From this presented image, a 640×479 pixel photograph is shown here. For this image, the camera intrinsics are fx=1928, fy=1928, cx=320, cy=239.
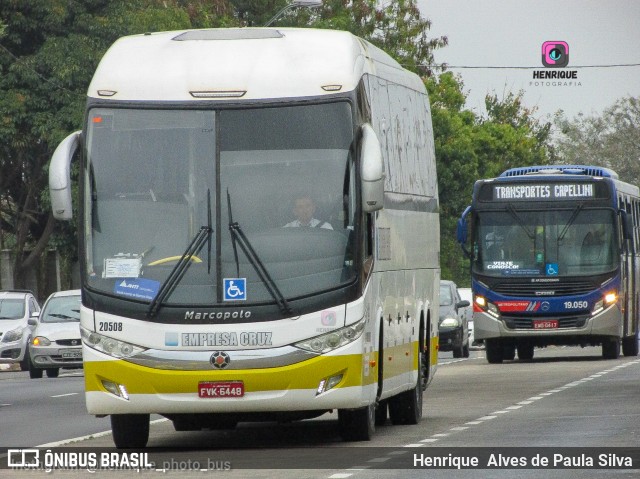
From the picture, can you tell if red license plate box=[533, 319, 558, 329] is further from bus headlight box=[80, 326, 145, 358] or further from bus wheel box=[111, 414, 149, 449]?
bus headlight box=[80, 326, 145, 358]

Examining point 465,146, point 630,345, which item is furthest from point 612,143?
point 630,345

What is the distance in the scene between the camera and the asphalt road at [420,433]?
45.8 ft

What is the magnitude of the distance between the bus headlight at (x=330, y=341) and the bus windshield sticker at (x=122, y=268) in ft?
4.73

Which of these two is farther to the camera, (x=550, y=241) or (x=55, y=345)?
(x=550, y=241)

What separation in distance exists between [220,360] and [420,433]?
10.1ft

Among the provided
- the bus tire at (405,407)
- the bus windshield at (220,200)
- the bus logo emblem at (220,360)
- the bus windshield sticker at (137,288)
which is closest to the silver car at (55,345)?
the bus tire at (405,407)

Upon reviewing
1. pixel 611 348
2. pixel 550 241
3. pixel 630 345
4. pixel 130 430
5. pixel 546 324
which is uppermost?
pixel 550 241

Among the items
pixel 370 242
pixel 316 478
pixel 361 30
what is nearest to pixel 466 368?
pixel 370 242

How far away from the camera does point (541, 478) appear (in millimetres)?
12742

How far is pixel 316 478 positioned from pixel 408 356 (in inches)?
232

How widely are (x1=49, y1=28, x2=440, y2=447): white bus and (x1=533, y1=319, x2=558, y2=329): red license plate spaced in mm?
19487

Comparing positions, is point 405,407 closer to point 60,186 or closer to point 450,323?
point 60,186

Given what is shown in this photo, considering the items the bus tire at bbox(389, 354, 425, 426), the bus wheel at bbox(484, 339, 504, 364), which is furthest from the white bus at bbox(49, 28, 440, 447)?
the bus wheel at bbox(484, 339, 504, 364)

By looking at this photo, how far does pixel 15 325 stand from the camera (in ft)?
126
